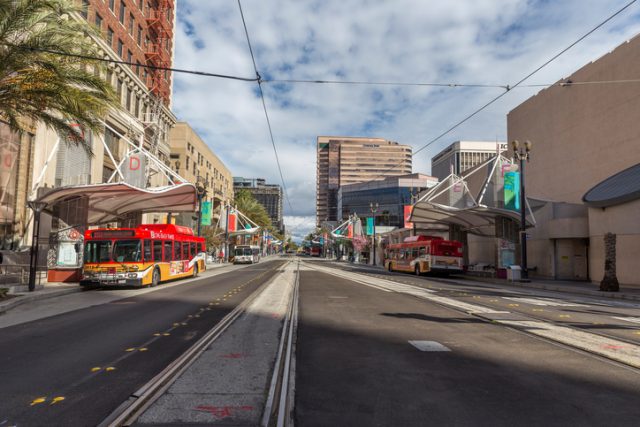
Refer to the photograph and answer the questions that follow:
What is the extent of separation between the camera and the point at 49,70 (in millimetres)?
13398

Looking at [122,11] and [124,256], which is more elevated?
[122,11]

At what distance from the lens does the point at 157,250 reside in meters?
21.5

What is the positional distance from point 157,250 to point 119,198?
7711 mm

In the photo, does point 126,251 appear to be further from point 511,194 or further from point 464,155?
point 464,155

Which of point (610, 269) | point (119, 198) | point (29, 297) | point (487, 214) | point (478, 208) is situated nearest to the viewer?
point (29, 297)

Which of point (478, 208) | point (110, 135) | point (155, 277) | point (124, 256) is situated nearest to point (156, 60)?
point (110, 135)

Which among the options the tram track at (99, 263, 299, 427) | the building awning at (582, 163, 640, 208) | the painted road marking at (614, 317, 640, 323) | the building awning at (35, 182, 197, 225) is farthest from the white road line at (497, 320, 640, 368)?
the building awning at (35, 182, 197, 225)

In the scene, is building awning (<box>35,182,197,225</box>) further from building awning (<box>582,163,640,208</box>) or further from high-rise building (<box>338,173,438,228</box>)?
high-rise building (<box>338,173,438,228</box>)

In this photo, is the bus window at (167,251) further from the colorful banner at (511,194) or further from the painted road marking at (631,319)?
the colorful banner at (511,194)

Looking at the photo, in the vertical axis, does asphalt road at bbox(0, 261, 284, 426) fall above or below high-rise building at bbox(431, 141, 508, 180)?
below

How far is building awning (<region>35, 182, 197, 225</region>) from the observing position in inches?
835

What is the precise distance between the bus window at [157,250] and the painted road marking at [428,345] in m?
16.4

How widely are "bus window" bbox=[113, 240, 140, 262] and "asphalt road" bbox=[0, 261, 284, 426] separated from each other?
7218mm

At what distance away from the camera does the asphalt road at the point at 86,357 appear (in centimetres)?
459
